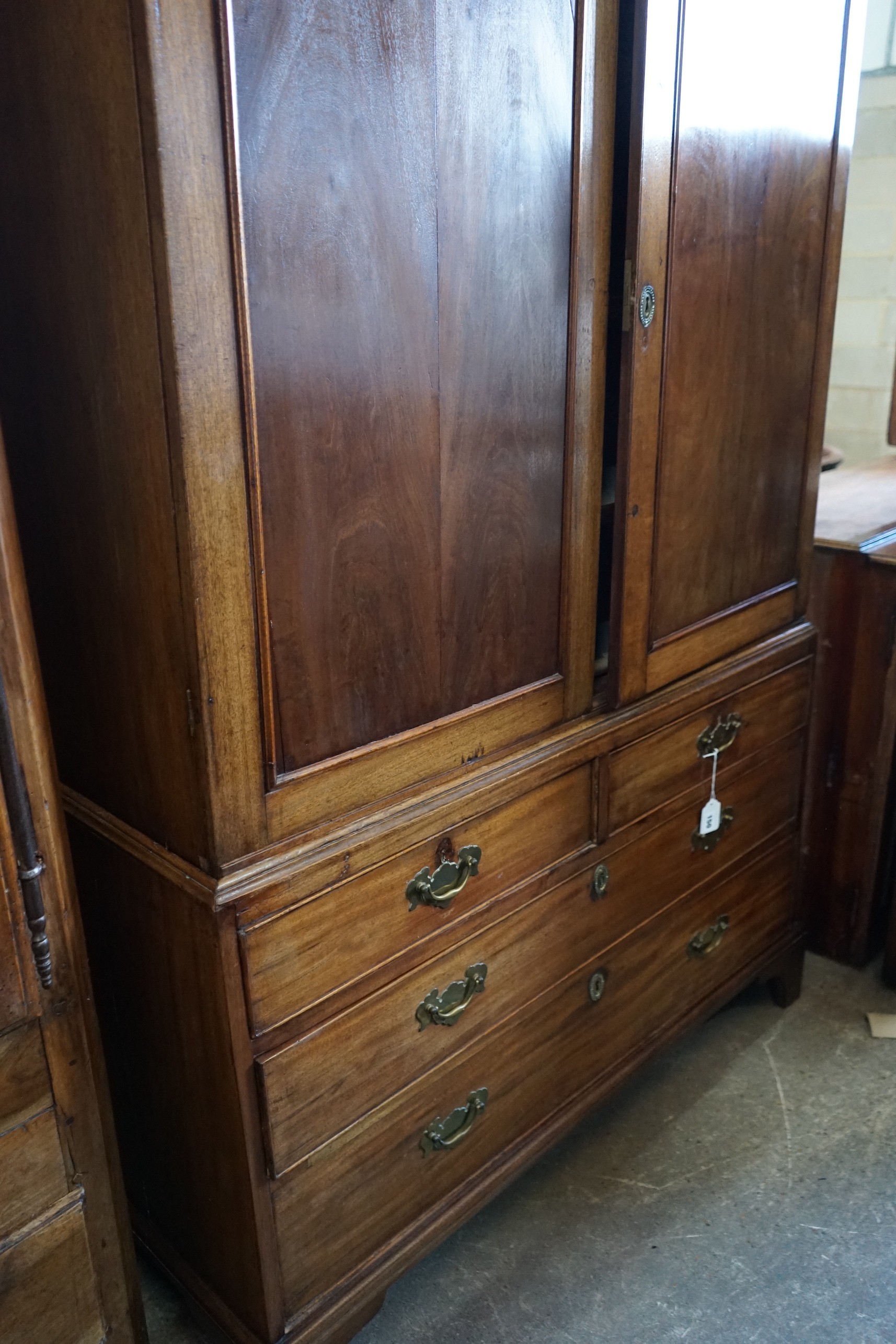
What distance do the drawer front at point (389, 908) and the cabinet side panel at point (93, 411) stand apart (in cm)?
15

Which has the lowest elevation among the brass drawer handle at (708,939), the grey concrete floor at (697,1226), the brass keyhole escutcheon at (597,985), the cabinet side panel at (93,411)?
the grey concrete floor at (697,1226)

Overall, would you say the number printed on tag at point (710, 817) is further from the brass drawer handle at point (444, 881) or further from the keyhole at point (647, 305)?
the keyhole at point (647, 305)

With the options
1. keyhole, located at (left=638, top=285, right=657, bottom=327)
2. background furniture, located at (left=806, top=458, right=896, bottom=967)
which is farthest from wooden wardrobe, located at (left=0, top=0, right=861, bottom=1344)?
background furniture, located at (left=806, top=458, right=896, bottom=967)

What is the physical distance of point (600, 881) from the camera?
4.92 feet

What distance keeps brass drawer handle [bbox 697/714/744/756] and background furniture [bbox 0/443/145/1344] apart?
3.21ft

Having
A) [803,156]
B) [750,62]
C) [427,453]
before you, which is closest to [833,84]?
[803,156]

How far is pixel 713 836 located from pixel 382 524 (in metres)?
0.93

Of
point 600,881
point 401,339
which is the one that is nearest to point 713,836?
point 600,881

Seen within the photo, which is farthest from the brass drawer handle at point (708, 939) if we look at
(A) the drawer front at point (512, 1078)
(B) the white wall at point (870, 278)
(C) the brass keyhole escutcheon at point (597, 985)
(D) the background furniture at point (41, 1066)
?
(B) the white wall at point (870, 278)

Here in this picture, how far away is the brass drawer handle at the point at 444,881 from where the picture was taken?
1.22 meters

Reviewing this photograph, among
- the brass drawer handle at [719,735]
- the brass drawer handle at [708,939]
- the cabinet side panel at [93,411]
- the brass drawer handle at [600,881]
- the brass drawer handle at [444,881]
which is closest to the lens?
the cabinet side panel at [93,411]

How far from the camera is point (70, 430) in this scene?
1020 mm

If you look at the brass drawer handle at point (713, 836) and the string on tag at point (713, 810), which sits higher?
the string on tag at point (713, 810)

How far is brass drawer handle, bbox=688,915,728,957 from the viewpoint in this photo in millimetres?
1759
